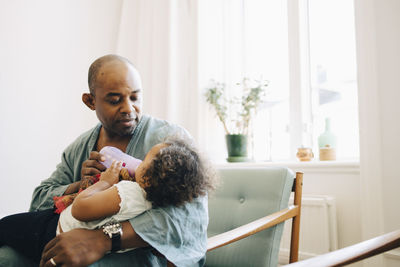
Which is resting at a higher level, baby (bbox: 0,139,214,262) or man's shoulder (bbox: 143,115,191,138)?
man's shoulder (bbox: 143,115,191,138)

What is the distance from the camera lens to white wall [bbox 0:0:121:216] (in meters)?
2.47

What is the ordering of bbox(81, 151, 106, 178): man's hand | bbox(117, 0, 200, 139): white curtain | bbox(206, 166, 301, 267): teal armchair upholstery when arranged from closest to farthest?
bbox(81, 151, 106, 178): man's hand, bbox(206, 166, 301, 267): teal armchair upholstery, bbox(117, 0, 200, 139): white curtain

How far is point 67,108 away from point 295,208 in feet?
7.23

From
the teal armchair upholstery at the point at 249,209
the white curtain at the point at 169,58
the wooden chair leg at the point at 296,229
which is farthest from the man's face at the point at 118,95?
the white curtain at the point at 169,58

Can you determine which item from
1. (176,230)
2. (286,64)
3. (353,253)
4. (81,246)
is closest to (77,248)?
(81,246)

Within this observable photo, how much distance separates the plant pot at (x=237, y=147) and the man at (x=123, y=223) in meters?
1.47

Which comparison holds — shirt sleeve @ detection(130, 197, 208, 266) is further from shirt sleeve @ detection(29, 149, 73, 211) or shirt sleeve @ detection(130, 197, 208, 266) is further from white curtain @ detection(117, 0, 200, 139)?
white curtain @ detection(117, 0, 200, 139)

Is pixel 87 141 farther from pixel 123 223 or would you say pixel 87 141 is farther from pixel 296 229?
pixel 296 229

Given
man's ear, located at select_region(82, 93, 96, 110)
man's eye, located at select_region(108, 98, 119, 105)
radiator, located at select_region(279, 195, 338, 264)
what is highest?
man's ear, located at select_region(82, 93, 96, 110)

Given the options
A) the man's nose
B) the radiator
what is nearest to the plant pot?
the radiator

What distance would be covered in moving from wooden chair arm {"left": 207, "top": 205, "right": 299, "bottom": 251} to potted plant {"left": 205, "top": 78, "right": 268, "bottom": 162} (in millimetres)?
1178

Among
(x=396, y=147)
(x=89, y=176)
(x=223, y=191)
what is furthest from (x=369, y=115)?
(x=89, y=176)

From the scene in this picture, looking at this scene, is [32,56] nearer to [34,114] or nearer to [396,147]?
[34,114]

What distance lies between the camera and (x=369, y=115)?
181 cm
